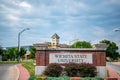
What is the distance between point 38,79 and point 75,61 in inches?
205

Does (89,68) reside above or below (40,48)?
below

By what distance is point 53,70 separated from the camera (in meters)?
21.3

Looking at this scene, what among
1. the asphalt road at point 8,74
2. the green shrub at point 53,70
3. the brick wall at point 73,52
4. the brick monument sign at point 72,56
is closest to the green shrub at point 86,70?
the brick monument sign at point 72,56

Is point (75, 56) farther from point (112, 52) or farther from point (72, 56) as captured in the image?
point (112, 52)

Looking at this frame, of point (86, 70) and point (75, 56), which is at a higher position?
point (75, 56)

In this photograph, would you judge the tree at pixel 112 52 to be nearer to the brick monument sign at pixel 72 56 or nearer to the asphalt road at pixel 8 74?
the asphalt road at pixel 8 74

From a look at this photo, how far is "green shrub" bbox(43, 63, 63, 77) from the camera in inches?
838

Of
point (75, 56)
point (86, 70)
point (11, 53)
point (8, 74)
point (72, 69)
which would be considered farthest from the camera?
point (11, 53)

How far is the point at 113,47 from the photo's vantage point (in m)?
116

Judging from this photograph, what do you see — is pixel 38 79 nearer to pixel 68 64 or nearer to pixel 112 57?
pixel 68 64

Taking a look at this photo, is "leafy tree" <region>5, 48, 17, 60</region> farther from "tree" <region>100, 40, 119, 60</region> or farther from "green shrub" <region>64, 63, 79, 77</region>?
"green shrub" <region>64, 63, 79, 77</region>

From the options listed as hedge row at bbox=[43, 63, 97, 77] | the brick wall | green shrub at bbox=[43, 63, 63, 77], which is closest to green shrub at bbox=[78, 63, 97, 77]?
hedge row at bbox=[43, 63, 97, 77]

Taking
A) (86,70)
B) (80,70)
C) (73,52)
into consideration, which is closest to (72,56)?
(73,52)

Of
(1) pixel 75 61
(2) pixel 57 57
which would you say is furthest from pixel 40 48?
(1) pixel 75 61
